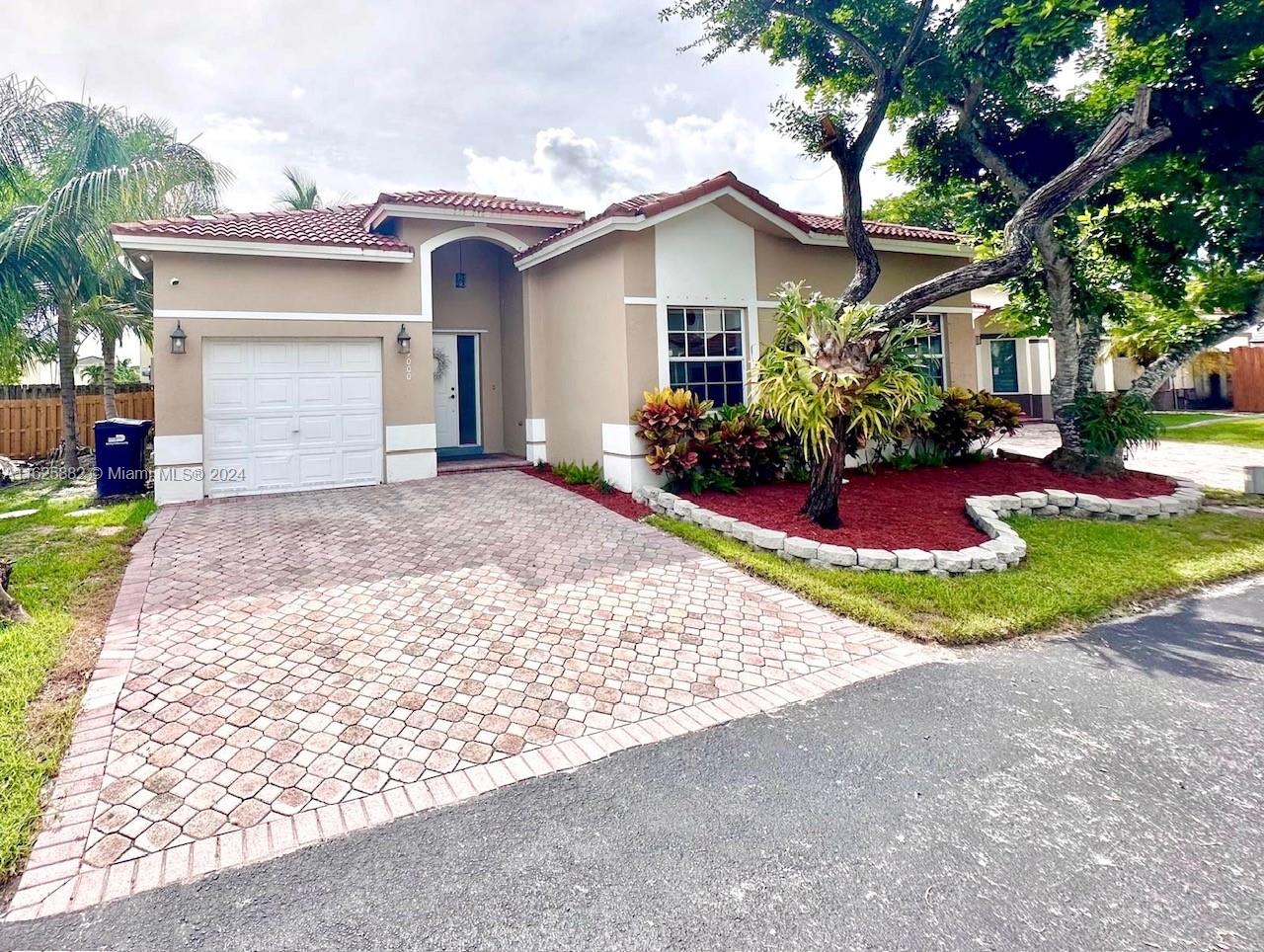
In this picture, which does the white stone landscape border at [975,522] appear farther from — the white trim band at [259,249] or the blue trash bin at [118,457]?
the blue trash bin at [118,457]

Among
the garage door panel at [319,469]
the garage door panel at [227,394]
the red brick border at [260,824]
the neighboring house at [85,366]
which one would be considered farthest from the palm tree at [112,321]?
the red brick border at [260,824]

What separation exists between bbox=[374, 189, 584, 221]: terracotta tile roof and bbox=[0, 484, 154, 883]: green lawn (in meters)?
6.55

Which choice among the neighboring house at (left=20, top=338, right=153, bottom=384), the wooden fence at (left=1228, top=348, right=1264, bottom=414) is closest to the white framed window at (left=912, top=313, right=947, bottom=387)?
the wooden fence at (left=1228, top=348, right=1264, bottom=414)

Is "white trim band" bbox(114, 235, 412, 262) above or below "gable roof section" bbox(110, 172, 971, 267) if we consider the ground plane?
below

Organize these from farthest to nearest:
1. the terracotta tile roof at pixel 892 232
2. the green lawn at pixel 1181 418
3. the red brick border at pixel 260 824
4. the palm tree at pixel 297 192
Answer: the palm tree at pixel 297 192 < the green lawn at pixel 1181 418 < the terracotta tile roof at pixel 892 232 < the red brick border at pixel 260 824

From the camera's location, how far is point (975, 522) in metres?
8.71

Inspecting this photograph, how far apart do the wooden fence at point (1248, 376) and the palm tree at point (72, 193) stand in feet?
110

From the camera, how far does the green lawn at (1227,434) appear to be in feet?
57.1

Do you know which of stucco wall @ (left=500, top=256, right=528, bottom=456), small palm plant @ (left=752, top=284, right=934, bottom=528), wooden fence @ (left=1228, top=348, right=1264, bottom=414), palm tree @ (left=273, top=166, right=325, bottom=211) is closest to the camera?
small palm plant @ (left=752, top=284, right=934, bottom=528)

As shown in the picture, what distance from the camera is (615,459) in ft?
35.7

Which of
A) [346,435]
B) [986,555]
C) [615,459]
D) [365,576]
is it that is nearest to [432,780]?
[365,576]

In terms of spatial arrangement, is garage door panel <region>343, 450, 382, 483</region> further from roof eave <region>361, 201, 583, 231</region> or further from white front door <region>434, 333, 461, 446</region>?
roof eave <region>361, 201, 583, 231</region>

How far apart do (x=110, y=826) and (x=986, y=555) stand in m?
7.46

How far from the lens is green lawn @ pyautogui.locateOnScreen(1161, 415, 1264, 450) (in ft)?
57.1
